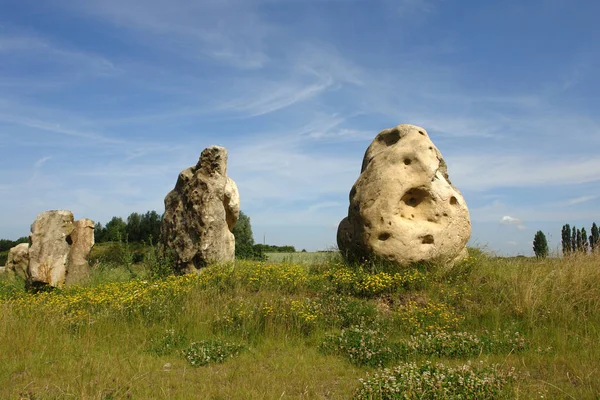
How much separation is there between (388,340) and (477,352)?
1.41 m

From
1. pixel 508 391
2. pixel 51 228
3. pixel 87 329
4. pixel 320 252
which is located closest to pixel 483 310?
pixel 508 391

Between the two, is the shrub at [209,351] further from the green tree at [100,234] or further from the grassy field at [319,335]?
the green tree at [100,234]

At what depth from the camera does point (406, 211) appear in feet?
38.2

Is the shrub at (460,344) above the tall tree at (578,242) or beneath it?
beneath

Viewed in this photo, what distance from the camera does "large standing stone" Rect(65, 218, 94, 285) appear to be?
44.8ft

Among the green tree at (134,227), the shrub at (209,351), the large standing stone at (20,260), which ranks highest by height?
the green tree at (134,227)

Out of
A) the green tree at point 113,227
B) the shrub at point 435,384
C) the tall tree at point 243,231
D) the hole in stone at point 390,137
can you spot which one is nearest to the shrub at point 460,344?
the shrub at point 435,384

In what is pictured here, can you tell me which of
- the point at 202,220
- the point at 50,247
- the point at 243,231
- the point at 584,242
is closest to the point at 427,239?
the point at 584,242

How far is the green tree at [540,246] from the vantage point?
13.4m

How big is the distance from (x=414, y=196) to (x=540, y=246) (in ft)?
19.1

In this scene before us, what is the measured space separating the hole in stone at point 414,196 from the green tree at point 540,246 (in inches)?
164

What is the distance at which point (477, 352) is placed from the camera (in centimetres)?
730

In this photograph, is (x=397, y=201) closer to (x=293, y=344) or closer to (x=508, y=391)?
(x=293, y=344)

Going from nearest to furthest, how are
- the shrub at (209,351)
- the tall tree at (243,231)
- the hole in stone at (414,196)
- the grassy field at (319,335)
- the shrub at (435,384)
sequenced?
the shrub at (435,384) < the grassy field at (319,335) < the shrub at (209,351) < the hole in stone at (414,196) < the tall tree at (243,231)
